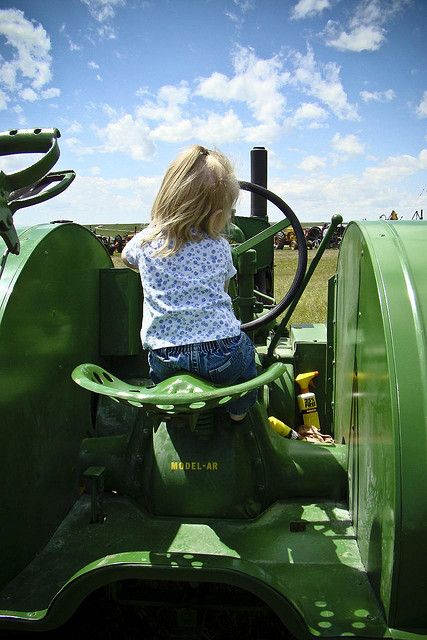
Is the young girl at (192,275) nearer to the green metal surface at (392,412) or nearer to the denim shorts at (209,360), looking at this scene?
the denim shorts at (209,360)

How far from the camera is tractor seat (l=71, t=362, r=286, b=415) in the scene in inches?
58.7

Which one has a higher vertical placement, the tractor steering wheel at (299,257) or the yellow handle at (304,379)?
the tractor steering wheel at (299,257)

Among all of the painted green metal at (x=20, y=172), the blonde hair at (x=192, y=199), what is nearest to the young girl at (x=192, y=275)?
the blonde hair at (x=192, y=199)

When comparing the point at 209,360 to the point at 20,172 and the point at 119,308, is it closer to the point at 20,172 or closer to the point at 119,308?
the point at 20,172

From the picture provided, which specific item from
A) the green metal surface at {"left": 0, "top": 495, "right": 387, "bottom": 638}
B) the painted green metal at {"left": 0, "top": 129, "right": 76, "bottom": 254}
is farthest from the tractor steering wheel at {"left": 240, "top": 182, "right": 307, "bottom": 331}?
the painted green metal at {"left": 0, "top": 129, "right": 76, "bottom": 254}

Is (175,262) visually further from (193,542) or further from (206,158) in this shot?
(193,542)

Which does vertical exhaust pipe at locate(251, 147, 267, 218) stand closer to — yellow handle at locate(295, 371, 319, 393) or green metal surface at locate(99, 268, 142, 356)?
yellow handle at locate(295, 371, 319, 393)

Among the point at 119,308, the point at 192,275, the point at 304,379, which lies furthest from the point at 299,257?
the point at 192,275

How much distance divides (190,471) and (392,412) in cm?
88

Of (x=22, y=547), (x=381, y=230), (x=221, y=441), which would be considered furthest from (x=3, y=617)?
(x=381, y=230)

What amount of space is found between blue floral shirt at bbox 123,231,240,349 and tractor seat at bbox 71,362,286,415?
13cm

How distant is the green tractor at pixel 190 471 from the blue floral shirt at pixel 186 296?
15 cm

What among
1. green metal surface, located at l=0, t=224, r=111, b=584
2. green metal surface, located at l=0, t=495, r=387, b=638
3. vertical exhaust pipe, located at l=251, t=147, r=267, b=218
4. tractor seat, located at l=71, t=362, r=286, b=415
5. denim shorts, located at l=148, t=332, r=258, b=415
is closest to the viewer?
green metal surface, located at l=0, t=495, r=387, b=638

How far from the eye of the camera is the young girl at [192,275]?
5.86ft
